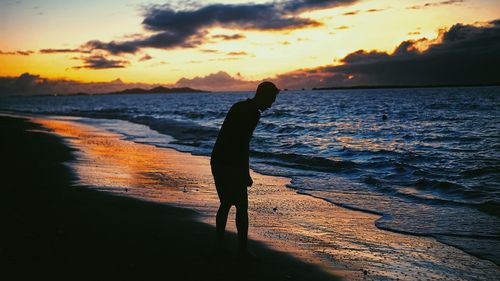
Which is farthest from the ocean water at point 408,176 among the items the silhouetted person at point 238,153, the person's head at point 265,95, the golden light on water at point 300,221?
the person's head at point 265,95

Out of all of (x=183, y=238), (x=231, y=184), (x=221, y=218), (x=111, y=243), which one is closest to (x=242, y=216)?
(x=221, y=218)

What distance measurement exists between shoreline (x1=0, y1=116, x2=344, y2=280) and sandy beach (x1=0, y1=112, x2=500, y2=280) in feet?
0.04

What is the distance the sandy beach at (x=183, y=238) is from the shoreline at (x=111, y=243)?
11 mm

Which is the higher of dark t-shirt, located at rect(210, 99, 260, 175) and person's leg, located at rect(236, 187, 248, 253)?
dark t-shirt, located at rect(210, 99, 260, 175)

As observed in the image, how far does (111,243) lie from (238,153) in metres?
1.92

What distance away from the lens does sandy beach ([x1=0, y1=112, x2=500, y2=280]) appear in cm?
466

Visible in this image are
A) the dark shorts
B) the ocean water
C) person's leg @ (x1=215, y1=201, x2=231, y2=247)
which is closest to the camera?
the dark shorts

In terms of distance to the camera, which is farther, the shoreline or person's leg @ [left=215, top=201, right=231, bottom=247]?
person's leg @ [left=215, top=201, right=231, bottom=247]

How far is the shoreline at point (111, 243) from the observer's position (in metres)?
4.49

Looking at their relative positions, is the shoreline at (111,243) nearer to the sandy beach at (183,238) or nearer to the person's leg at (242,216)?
the sandy beach at (183,238)

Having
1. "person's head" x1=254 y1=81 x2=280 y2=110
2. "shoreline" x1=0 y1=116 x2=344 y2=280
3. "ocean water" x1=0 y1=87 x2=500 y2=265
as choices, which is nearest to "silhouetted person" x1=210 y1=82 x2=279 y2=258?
"person's head" x1=254 y1=81 x2=280 y2=110

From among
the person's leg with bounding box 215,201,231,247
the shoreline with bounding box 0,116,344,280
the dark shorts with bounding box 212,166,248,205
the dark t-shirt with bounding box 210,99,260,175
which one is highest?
the dark t-shirt with bounding box 210,99,260,175

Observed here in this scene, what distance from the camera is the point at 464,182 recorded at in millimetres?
11039

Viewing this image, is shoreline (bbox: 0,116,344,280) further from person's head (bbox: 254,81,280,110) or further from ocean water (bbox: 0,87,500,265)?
ocean water (bbox: 0,87,500,265)
